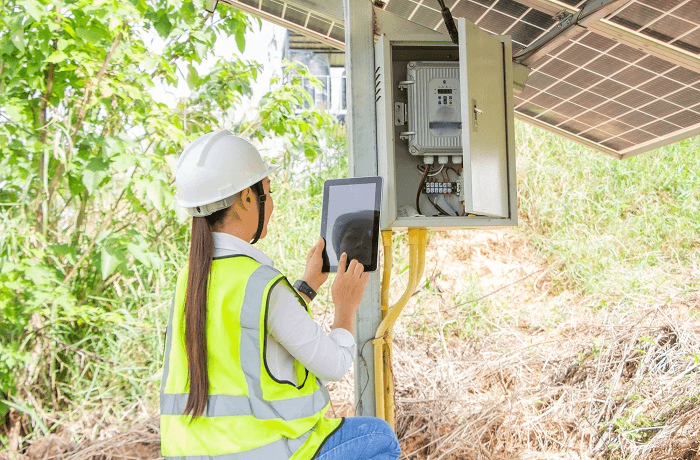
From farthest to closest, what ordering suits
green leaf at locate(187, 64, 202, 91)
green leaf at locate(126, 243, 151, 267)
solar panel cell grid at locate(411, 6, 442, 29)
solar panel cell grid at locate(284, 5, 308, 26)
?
green leaf at locate(187, 64, 202, 91)
green leaf at locate(126, 243, 151, 267)
solar panel cell grid at locate(284, 5, 308, 26)
solar panel cell grid at locate(411, 6, 442, 29)

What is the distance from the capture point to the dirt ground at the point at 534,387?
4.64 metres

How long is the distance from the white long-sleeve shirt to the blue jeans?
19 centimetres

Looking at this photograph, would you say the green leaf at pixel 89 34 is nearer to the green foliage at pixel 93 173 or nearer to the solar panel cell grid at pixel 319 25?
the green foliage at pixel 93 173

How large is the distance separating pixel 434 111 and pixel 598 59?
51.9 inches

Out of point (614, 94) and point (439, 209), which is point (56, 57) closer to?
point (439, 209)

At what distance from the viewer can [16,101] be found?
4.71m

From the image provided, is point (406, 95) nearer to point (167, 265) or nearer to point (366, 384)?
point (366, 384)

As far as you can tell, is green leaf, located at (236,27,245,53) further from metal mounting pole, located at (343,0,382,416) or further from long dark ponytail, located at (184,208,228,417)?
long dark ponytail, located at (184,208,228,417)

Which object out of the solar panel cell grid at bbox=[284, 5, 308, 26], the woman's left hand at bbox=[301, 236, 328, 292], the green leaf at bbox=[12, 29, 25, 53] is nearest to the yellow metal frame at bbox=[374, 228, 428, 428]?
the woman's left hand at bbox=[301, 236, 328, 292]

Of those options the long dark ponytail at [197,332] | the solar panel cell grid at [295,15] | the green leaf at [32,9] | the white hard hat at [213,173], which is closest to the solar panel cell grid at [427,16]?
the solar panel cell grid at [295,15]

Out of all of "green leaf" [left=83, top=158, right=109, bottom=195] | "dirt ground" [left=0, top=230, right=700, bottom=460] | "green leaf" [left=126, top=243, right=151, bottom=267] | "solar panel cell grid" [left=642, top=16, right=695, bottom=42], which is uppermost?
"solar panel cell grid" [left=642, top=16, right=695, bottom=42]

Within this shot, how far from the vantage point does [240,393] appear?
71.1 inches

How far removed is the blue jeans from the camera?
1954 millimetres

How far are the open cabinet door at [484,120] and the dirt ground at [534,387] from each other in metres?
2.45
